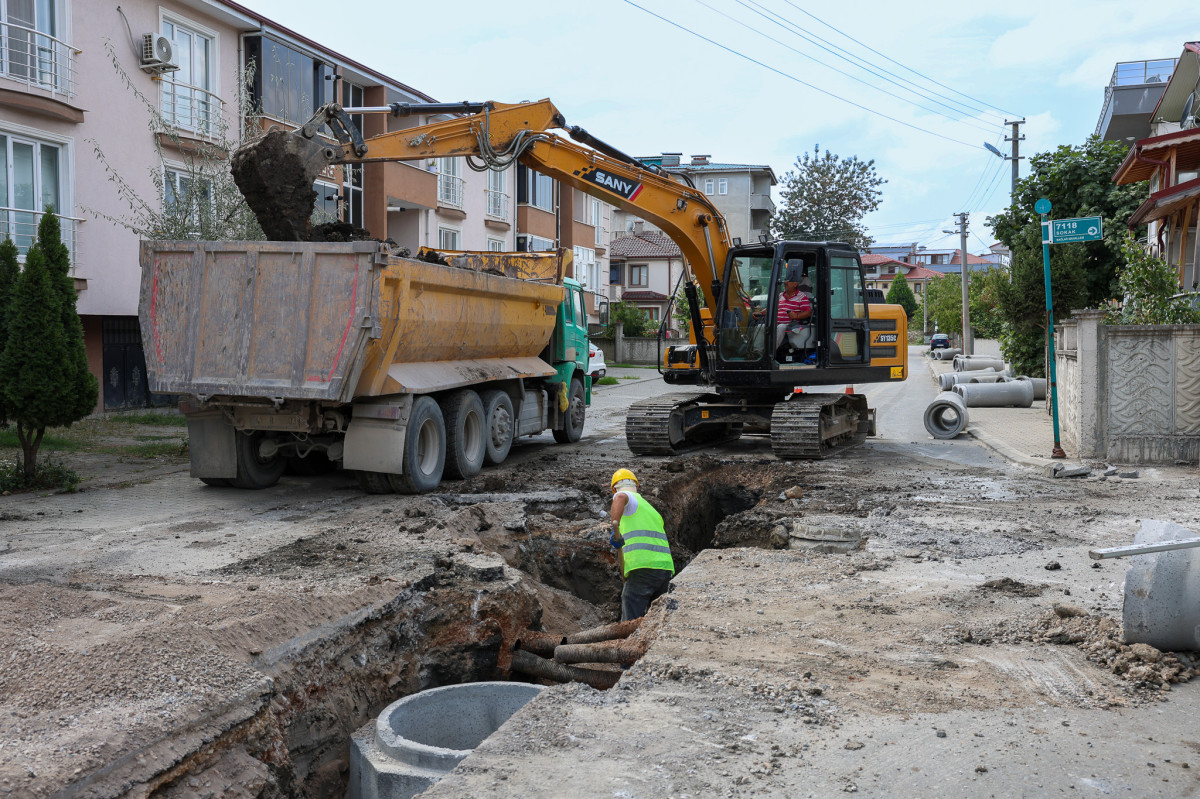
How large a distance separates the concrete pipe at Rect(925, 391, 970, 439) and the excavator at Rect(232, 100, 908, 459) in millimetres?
2411

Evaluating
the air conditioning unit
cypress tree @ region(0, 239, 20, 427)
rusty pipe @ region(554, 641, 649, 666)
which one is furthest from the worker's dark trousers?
the air conditioning unit

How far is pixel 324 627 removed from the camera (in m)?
5.74

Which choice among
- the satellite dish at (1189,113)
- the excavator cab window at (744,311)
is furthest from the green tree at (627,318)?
the excavator cab window at (744,311)

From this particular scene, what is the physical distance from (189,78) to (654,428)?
12560 millimetres

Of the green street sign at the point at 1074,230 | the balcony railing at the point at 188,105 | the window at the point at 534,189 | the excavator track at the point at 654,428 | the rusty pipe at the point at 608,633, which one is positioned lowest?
the rusty pipe at the point at 608,633

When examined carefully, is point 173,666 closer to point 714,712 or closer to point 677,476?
point 714,712

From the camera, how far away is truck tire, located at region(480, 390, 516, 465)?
1233cm

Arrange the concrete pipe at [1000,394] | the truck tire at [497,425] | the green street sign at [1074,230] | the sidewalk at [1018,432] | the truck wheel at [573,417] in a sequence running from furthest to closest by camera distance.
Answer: the concrete pipe at [1000,394] → the truck wheel at [573,417] → the sidewalk at [1018,432] → the truck tire at [497,425] → the green street sign at [1074,230]

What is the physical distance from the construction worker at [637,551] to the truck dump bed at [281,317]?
3.42m

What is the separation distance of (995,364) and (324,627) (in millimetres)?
26472

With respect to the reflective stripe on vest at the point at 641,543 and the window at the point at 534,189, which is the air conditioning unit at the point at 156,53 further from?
the window at the point at 534,189

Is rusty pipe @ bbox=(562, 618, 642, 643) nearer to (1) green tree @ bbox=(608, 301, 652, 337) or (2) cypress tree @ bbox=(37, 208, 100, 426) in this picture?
(2) cypress tree @ bbox=(37, 208, 100, 426)

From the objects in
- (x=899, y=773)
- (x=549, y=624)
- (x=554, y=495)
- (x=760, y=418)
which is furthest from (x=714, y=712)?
(x=760, y=418)

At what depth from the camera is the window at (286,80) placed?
66.7 feet
